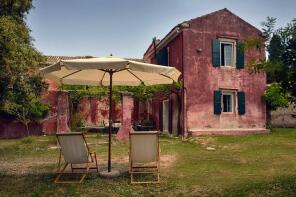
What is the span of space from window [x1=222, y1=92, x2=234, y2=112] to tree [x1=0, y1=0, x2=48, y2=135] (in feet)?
32.5

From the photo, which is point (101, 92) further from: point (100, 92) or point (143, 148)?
point (143, 148)

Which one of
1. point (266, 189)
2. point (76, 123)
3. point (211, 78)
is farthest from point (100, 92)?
point (266, 189)

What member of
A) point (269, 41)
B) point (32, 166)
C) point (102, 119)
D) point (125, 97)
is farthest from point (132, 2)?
point (102, 119)

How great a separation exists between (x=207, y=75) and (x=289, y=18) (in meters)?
13.2

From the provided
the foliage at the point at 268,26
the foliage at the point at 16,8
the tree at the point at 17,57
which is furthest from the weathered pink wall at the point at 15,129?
the foliage at the point at 268,26

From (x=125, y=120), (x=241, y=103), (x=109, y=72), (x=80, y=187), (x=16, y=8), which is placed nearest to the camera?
(x=80, y=187)

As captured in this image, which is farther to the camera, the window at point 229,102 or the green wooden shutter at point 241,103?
the green wooden shutter at point 241,103

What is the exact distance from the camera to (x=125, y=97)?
16.1 meters

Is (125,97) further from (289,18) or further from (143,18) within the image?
(289,18)

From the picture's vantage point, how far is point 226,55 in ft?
63.6

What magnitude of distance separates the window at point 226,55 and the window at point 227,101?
167cm

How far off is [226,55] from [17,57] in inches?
432

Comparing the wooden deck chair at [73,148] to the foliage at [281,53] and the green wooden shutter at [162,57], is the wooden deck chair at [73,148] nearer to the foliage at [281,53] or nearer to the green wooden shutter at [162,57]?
the foliage at [281,53]

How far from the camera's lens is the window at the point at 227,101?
19.3 metres
